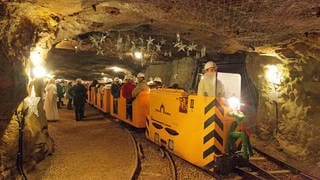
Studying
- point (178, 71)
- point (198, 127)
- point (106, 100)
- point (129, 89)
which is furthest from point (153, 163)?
point (178, 71)

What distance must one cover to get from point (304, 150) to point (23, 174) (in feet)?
22.3

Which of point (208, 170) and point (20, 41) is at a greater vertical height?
point (20, 41)

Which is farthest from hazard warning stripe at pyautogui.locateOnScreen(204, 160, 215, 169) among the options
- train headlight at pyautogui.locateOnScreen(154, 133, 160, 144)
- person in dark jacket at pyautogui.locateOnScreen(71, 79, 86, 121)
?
person in dark jacket at pyautogui.locateOnScreen(71, 79, 86, 121)

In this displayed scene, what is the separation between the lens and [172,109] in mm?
7656

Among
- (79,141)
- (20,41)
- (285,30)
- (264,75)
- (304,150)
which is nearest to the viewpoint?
(20,41)

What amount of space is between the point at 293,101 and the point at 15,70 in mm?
7369

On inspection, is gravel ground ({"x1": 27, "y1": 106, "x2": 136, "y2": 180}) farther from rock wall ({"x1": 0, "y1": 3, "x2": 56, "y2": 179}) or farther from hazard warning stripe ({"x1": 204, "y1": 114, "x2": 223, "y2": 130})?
hazard warning stripe ({"x1": 204, "y1": 114, "x2": 223, "y2": 130})

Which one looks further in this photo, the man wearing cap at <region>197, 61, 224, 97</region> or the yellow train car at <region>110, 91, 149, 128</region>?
the yellow train car at <region>110, 91, 149, 128</region>

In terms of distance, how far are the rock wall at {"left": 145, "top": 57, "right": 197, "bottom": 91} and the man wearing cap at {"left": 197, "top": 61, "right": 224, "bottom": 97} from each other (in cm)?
878

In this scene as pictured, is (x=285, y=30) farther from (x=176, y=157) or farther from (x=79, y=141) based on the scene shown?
(x=79, y=141)

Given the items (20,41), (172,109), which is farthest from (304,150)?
(20,41)

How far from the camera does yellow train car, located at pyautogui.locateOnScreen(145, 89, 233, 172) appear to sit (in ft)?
20.2

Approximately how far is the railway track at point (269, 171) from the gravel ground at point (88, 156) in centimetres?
238

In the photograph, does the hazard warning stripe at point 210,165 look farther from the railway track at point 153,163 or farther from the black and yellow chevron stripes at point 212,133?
the railway track at point 153,163
